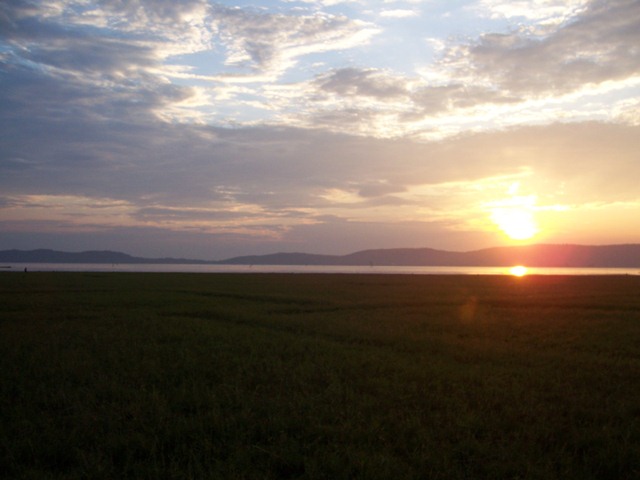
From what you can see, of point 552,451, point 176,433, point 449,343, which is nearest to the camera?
point 552,451

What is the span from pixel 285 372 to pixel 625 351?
31.2 feet

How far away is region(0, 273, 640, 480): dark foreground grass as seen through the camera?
6.27 m

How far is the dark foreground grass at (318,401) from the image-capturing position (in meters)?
6.27

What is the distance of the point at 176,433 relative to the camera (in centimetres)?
714

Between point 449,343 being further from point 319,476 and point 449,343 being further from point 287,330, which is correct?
point 319,476

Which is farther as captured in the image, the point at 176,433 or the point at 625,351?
the point at 625,351

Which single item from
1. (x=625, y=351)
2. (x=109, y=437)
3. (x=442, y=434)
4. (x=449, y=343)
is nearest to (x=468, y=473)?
(x=442, y=434)

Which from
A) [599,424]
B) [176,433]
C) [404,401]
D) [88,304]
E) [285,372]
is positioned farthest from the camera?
[88,304]

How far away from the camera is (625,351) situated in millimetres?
13664

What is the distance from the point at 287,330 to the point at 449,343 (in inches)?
231

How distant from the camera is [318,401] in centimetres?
860

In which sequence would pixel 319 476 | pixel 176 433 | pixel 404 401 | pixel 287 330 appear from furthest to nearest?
1. pixel 287 330
2. pixel 404 401
3. pixel 176 433
4. pixel 319 476

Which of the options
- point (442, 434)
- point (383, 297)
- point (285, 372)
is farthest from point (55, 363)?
point (383, 297)

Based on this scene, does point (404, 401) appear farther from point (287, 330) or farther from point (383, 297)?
point (383, 297)
